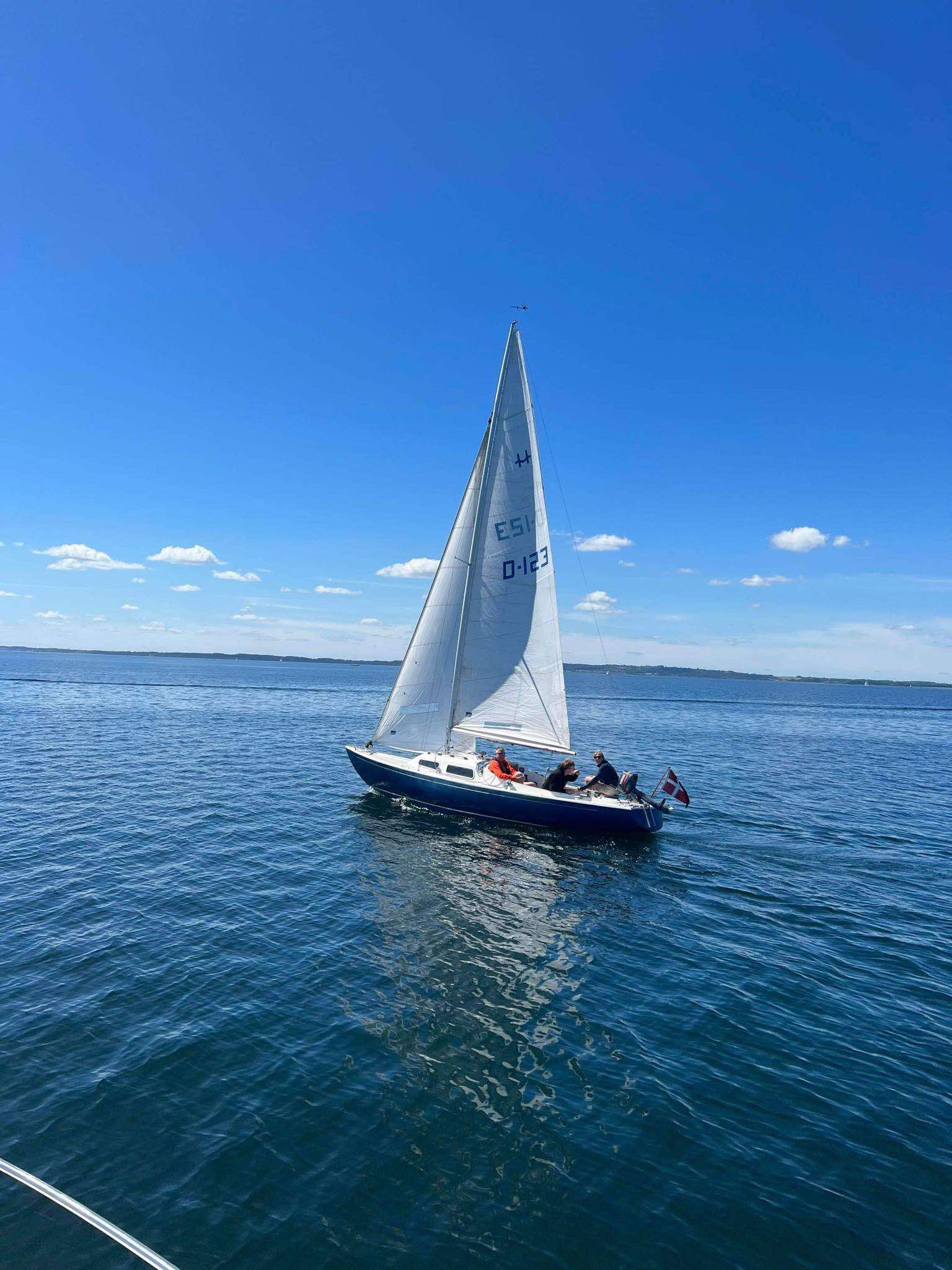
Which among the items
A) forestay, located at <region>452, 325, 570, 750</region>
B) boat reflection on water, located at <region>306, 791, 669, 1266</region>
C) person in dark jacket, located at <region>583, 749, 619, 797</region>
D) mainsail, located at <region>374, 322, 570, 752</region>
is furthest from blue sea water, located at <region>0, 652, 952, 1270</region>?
forestay, located at <region>452, 325, 570, 750</region>

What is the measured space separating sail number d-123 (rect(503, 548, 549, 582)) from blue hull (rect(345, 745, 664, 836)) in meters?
9.63

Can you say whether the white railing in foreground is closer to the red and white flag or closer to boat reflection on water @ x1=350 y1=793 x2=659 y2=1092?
boat reflection on water @ x1=350 y1=793 x2=659 y2=1092

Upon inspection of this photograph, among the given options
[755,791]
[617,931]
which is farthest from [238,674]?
[617,931]

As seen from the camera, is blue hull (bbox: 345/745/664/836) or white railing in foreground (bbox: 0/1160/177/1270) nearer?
white railing in foreground (bbox: 0/1160/177/1270)

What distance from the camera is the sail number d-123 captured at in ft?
93.8

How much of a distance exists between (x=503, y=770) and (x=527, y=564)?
370 inches

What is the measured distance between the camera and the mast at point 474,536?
27.9 m

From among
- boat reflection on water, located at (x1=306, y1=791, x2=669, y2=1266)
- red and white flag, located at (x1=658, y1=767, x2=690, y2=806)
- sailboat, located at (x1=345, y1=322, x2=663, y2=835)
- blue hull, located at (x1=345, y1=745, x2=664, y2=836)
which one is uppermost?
sailboat, located at (x1=345, y1=322, x2=663, y2=835)

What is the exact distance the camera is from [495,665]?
2981 centimetres

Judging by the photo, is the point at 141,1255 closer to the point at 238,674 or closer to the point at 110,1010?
the point at 110,1010

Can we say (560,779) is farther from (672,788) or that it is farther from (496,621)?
(496,621)

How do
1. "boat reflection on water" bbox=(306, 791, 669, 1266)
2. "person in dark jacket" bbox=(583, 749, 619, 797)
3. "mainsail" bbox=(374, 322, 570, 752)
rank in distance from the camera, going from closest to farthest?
1. "boat reflection on water" bbox=(306, 791, 669, 1266)
2. "person in dark jacket" bbox=(583, 749, 619, 797)
3. "mainsail" bbox=(374, 322, 570, 752)

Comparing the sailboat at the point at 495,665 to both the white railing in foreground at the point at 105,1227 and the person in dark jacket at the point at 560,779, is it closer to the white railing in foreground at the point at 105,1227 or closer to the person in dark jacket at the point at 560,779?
the person in dark jacket at the point at 560,779

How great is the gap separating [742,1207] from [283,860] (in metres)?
18.5
